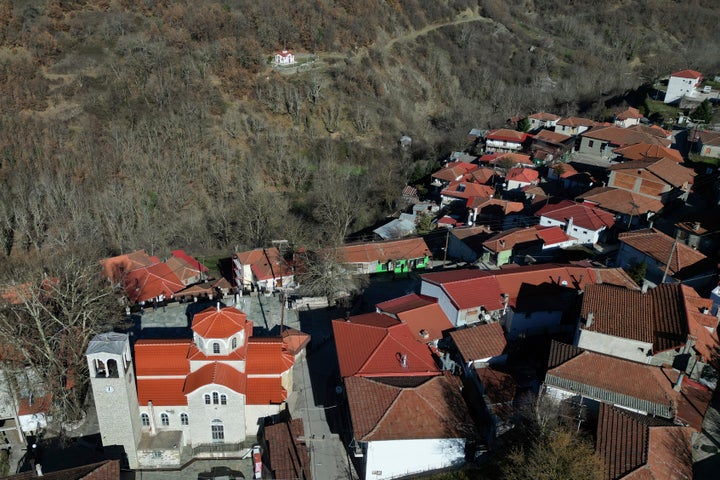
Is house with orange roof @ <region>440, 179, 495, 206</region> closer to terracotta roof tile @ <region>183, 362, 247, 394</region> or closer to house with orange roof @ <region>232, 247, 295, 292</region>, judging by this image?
house with orange roof @ <region>232, 247, 295, 292</region>

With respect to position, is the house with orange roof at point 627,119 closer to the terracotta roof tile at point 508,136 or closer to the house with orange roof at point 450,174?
the terracotta roof tile at point 508,136

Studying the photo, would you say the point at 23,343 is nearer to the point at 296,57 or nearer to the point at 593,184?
the point at 593,184

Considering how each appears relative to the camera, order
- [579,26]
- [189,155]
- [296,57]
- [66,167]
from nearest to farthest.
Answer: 1. [66,167]
2. [189,155]
3. [296,57]
4. [579,26]

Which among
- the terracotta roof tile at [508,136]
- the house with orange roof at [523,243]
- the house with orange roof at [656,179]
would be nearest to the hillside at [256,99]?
the terracotta roof tile at [508,136]

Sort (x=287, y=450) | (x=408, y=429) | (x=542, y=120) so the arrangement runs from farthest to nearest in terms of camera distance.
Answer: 1. (x=542, y=120)
2. (x=287, y=450)
3. (x=408, y=429)

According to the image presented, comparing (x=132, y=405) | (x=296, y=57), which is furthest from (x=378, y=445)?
(x=296, y=57)

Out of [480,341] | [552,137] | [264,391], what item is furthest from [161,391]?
[552,137]

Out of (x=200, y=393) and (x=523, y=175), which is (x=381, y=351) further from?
(x=523, y=175)
